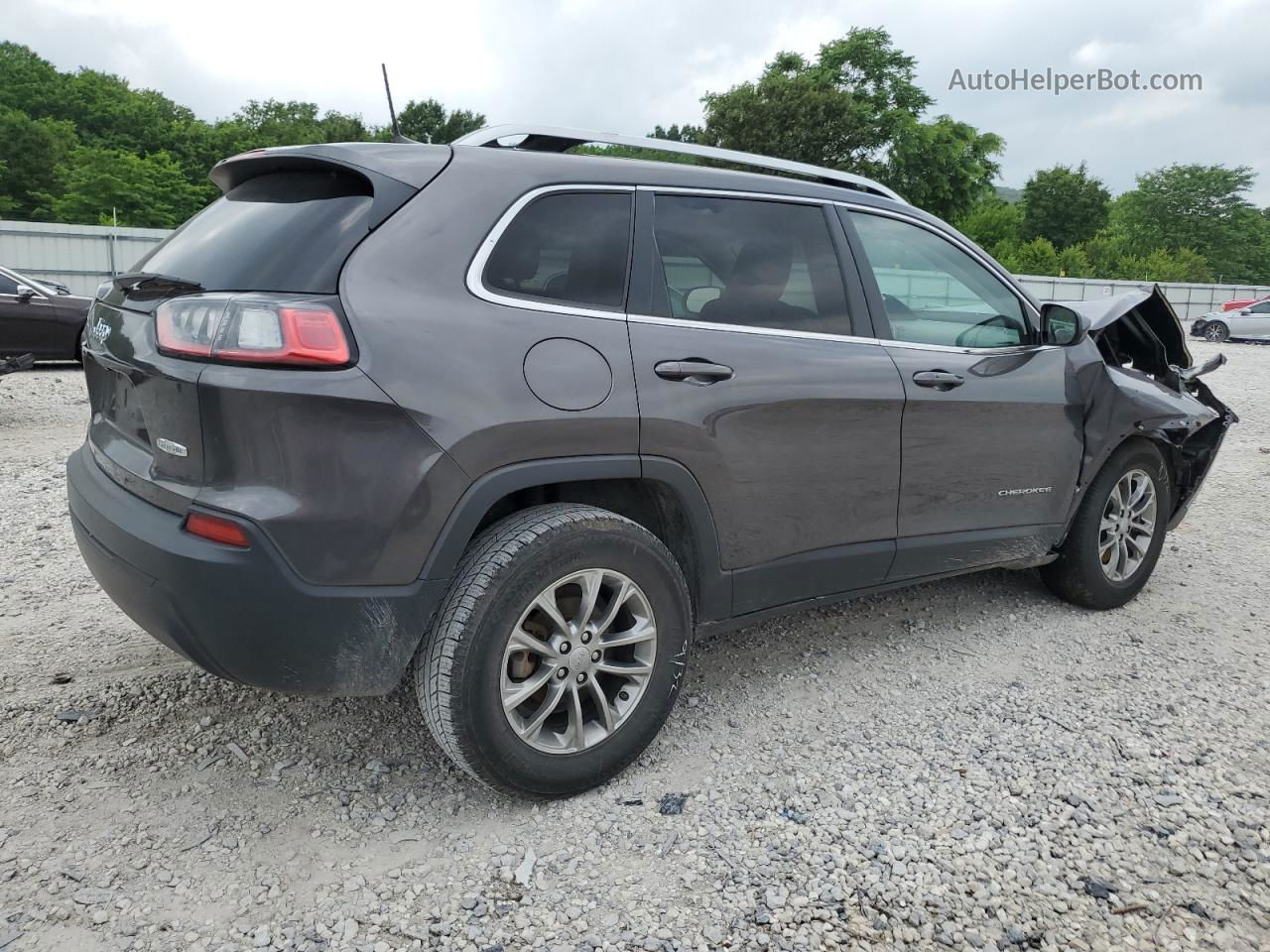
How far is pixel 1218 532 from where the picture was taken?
600 centimetres

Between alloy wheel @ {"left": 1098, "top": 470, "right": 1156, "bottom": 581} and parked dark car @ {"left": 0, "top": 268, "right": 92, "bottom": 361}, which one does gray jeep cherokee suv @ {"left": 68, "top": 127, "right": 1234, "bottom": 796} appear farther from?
parked dark car @ {"left": 0, "top": 268, "right": 92, "bottom": 361}

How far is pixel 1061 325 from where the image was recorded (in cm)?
398

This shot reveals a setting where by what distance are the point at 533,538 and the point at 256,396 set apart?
0.75 m

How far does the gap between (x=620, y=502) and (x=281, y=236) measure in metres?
1.18

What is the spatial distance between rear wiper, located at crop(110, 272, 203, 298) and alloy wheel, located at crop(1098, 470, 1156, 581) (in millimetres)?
3655

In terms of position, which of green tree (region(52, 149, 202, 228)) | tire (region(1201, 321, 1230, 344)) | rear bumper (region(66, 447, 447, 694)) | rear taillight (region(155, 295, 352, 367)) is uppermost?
green tree (region(52, 149, 202, 228))

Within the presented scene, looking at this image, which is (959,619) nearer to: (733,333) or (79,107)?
(733,333)

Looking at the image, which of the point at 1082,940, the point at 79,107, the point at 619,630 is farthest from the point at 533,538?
the point at 79,107

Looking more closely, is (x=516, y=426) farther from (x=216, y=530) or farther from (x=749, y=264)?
(x=749, y=264)

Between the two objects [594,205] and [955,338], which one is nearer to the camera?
[594,205]

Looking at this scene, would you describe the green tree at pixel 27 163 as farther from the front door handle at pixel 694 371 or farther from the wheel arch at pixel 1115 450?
the front door handle at pixel 694 371

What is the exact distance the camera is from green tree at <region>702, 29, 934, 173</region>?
50.8 meters

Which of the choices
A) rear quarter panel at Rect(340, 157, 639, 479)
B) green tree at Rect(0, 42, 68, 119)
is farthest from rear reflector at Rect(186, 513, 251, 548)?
green tree at Rect(0, 42, 68, 119)

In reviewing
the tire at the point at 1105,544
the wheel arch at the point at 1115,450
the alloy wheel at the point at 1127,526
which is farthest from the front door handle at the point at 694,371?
the alloy wheel at the point at 1127,526
